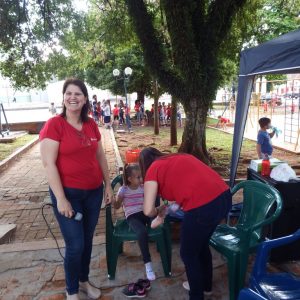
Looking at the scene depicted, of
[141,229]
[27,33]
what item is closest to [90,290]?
[141,229]

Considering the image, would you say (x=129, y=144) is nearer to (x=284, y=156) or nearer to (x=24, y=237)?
(x=284, y=156)

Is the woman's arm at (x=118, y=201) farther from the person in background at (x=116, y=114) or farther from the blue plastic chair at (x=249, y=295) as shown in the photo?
the person in background at (x=116, y=114)

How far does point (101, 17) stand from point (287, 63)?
808cm

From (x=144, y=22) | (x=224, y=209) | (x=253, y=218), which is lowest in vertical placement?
(x=253, y=218)

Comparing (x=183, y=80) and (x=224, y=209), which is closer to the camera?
(x=224, y=209)

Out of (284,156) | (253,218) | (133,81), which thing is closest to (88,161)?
(253,218)

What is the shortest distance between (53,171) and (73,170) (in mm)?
154

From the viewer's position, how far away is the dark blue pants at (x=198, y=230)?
2.22m

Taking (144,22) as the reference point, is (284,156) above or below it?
below

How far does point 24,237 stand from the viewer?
4.26 meters

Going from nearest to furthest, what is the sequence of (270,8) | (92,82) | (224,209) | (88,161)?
(224,209)
(88,161)
(270,8)
(92,82)

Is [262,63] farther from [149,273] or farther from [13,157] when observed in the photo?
[13,157]

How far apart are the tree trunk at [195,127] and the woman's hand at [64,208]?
17.2ft

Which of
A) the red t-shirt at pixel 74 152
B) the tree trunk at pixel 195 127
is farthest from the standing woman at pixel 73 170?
the tree trunk at pixel 195 127
